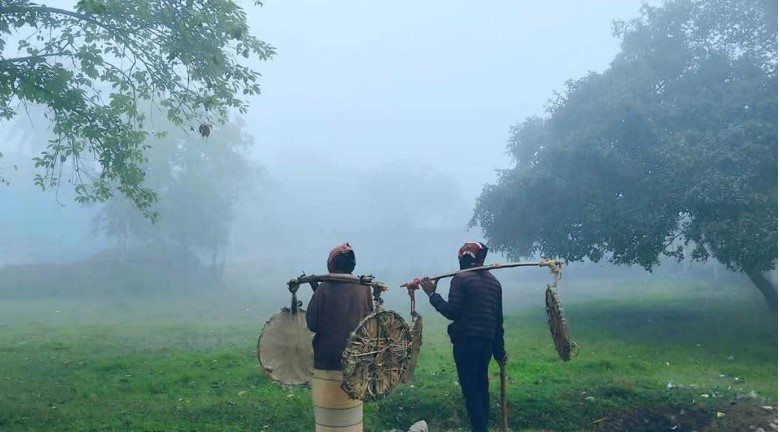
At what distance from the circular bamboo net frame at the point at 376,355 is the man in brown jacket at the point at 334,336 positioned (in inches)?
11.6

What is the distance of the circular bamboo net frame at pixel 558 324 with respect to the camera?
7.66 metres

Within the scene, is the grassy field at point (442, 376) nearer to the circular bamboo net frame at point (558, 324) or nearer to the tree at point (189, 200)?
the circular bamboo net frame at point (558, 324)

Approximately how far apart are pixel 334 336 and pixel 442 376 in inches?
240

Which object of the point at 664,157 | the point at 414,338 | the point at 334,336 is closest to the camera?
the point at 334,336

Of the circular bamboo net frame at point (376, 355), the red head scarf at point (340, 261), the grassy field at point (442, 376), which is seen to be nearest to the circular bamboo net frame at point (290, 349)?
the red head scarf at point (340, 261)

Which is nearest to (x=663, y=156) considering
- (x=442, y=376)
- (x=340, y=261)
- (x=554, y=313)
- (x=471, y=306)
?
(x=442, y=376)

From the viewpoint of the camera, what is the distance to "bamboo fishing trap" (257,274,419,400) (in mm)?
6520

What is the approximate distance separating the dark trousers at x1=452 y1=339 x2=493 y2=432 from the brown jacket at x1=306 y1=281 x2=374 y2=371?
1.43 metres

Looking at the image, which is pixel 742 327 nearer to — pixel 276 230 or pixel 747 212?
pixel 747 212

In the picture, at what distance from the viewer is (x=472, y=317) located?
24.8 feet

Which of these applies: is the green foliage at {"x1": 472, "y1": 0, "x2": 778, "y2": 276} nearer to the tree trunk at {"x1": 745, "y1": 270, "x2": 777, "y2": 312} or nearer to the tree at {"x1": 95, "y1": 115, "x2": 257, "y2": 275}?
the tree trunk at {"x1": 745, "y1": 270, "x2": 777, "y2": 312}

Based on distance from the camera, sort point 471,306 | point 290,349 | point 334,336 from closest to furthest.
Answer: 1. point 334,336
2. point 290,349
3. point 471,306

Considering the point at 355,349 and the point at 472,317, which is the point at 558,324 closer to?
the point at 472,317

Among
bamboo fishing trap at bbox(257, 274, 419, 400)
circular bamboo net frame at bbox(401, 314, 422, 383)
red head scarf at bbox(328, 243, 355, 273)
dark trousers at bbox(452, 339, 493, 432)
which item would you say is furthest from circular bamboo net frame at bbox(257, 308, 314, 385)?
dark trousers at bbox(452, 339, 493, 432)
